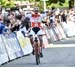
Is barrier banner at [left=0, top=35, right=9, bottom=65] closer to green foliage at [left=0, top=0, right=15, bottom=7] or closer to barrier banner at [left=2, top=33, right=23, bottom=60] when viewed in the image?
barrier banner at [left=2, top=33, right=23, bottom=60]

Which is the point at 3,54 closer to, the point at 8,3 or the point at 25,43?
the point at 25,43

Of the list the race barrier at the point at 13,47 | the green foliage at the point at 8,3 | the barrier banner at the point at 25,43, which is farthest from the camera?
the green foliage at the point at 8,3

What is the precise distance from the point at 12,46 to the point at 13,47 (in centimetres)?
11

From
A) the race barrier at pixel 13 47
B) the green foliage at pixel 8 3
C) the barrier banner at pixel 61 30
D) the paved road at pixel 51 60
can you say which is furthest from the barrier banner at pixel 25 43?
the green foliage at pixel 8 3

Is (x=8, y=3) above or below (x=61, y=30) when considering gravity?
below

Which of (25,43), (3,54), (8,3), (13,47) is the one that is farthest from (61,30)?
(8,3)

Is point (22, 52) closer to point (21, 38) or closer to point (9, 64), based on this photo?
point (21, 38)

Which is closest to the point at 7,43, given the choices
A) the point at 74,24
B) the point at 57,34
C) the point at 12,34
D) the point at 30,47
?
the point at 12,34

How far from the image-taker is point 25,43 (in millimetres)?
20625

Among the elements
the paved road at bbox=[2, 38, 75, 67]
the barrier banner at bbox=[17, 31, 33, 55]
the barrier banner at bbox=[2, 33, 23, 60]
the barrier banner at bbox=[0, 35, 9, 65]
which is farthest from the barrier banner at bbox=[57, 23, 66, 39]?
the barrier banner at bbox=[0, 35, 9, 65]

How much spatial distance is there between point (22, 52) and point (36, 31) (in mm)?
1771

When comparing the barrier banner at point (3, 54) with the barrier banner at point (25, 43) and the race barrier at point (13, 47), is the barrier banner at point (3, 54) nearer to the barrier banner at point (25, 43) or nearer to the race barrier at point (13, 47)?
the race barrier at point (13, 47)

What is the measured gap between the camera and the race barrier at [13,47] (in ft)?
57.4

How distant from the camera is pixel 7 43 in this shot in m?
18.2
